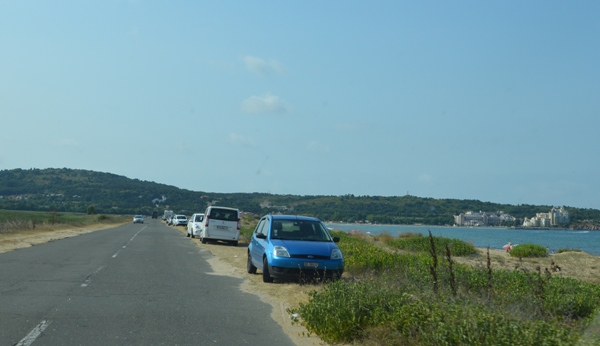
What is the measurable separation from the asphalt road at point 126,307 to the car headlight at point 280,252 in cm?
122

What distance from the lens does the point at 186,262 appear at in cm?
2075

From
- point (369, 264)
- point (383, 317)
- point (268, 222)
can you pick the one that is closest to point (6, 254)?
point (268, 222)

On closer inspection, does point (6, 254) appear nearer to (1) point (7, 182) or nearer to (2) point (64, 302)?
(2) point (64, 302)

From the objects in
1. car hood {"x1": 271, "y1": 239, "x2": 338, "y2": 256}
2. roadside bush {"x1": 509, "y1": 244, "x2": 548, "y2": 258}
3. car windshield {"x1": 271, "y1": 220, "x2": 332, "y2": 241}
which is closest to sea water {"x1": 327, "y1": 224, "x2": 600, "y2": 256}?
roadside bush {"x1": 509, "y1": 244, "x2": 548, "y2": 258}

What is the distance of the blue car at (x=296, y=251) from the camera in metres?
14.3

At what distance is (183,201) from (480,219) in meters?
82.1

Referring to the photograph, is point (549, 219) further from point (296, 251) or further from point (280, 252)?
point (280, 252)

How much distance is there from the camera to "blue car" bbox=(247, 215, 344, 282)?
46.8ft

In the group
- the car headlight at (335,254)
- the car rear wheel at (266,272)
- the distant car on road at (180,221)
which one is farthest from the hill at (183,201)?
the car headlight at (335,254)

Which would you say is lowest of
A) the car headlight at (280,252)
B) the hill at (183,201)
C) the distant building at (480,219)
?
the car headlight at (280,252)

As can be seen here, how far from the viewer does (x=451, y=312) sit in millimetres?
7133

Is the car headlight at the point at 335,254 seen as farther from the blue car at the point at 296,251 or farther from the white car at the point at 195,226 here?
the white car at the point at 195,226

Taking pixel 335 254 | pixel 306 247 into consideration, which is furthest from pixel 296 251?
pixel 335 254

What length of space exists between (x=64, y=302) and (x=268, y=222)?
20.9 ft
